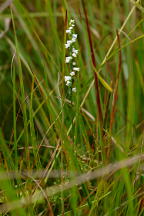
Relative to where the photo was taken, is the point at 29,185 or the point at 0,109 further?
the point at 0,109

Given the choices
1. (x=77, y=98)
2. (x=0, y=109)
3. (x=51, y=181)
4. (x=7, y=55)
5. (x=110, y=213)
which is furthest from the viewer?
(x=7, y=55)

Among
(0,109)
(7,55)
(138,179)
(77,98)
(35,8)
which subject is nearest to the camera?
(77,98)

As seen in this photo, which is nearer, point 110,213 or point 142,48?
point 110,213

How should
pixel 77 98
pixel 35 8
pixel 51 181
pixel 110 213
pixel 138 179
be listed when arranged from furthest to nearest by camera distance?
pixel 35 8
pixel 51 181
pixel 138 179
pixel 77 98
pixel 110 213

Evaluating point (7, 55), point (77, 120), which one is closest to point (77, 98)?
point (77, 120)

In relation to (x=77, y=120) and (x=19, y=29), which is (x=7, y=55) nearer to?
(x=19, y=29)

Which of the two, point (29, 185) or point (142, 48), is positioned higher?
point (142, 48)

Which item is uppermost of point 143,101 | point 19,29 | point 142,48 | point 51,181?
point 19,29

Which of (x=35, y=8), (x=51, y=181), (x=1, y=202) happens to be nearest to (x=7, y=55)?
(x=35, y=8)

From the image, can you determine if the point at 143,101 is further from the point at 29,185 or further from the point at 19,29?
the point at 29,185
